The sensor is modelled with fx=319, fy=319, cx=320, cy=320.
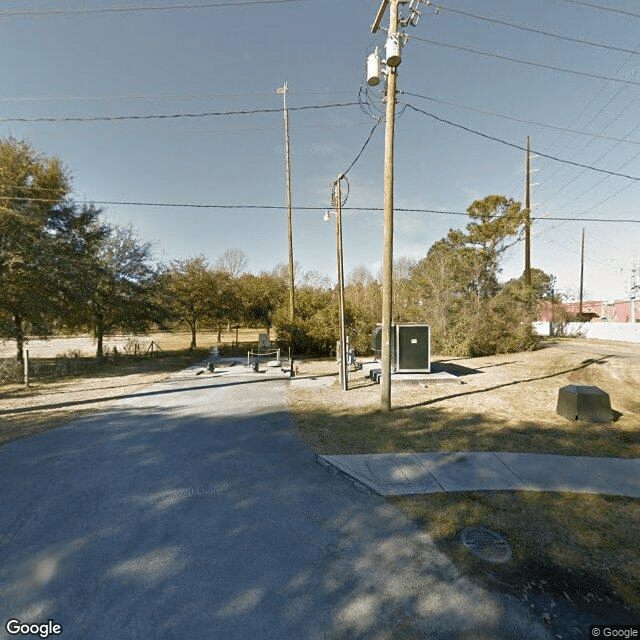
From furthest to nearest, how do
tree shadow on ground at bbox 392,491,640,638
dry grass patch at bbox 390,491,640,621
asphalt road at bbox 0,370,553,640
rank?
dry grass patch at bbox 390,491,640,621 → tree shadow on ground at bbox 392,491,640,638 → asphalt road at bbox 0,370,553,640

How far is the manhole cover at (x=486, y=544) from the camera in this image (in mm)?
3072

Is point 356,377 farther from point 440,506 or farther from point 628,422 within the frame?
point 440,506

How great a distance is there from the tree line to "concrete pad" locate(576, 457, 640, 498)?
13921mm

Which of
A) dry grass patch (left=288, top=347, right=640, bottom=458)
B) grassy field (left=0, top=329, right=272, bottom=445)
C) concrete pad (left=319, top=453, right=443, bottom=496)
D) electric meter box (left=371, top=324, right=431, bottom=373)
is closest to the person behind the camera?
concrete pad (left=319, top=453, right=443, bottom=496)

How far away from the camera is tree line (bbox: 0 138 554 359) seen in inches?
527

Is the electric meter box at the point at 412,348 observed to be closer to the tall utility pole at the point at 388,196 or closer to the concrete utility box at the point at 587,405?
the tall utility pole at the point at 388,196

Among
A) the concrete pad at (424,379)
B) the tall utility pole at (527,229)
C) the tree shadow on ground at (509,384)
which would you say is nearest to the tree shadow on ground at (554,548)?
the tree shadow on ground at (509,384)

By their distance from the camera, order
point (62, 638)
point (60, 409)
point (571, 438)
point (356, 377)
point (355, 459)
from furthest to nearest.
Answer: point (356, 377) < point (60, 409) < point (571, 438) < point (355, 459) < point (62, 638)

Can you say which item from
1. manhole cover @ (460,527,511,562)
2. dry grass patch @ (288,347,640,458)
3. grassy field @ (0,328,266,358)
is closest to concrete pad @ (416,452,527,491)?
dry grass patch @ (288,347,640,458)

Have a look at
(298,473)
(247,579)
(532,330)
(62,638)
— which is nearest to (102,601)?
(62,638)

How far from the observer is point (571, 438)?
617 centimetres

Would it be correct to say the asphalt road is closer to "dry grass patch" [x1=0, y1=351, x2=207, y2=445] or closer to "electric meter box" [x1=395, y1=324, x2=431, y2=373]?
"dry grass patch" [x1=0, y1=351, x2=207, y2=445]

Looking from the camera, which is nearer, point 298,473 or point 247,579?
point 247,579

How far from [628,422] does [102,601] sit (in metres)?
9.69
